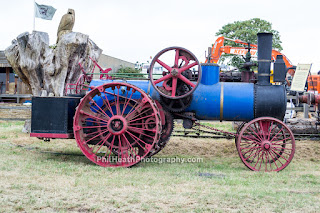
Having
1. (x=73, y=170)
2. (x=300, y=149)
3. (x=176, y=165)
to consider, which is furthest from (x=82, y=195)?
(x=300, y=149)

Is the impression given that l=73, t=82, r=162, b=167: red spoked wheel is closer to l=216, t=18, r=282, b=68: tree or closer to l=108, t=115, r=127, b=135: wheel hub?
l=108, t=115, r=127, b=135: wheel hub

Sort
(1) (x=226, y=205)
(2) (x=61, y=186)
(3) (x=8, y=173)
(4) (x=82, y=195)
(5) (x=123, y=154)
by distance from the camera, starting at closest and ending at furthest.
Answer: (1) (x=226, y=205), (4) (x=82, y=195), (2) (x=61, y=186), (3) (x=8, y=173), (5) (x=123, y=154)

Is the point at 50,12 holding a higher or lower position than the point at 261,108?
higher

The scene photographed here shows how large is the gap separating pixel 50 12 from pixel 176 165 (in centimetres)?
1137

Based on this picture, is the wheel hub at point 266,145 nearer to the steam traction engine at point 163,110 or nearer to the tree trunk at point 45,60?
the steam traction engine at point 163,110

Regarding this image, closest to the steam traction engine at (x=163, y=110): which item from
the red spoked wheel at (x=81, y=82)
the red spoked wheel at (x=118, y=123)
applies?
the red spoked wheel at (x=118, y=123)

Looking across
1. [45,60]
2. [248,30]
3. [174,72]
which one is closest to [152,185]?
[174,72]

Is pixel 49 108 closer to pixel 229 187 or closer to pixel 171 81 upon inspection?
pixel 171 81

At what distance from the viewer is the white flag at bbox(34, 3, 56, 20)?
16500mm

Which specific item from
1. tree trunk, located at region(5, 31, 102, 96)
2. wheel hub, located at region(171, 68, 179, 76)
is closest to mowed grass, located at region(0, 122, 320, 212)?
wheel hub, located at region(171, 68, 179, 76)

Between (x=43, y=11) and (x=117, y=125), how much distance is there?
36.1 feet

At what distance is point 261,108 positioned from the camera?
758 cm

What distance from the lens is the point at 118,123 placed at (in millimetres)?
7332

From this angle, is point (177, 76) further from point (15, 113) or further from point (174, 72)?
point (15, 113)
